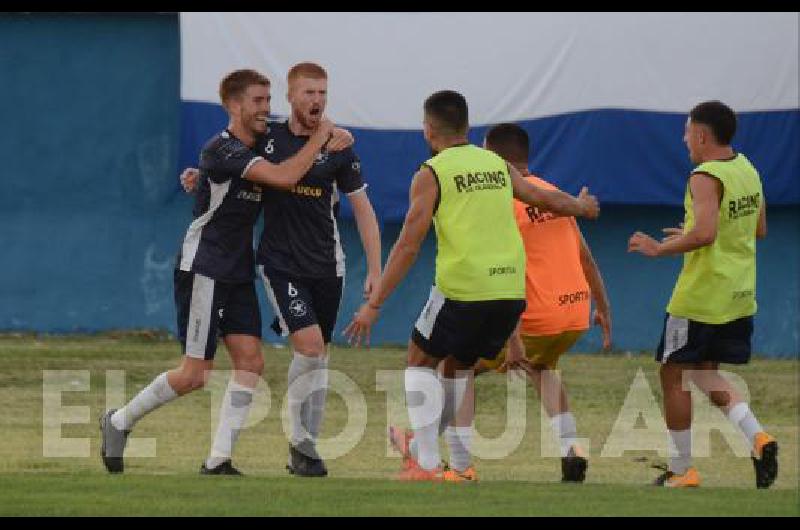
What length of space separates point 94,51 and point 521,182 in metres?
9.68

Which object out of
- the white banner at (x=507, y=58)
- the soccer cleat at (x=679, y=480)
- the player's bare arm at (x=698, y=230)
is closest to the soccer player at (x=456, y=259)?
the player's bare arm at (x=698, y=230)

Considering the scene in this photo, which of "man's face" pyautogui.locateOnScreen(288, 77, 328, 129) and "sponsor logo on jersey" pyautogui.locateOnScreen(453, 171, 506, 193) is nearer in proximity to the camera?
"sponsor logo on jersey" pyautogui.locateOnScreen(453, 171, 506, 193)

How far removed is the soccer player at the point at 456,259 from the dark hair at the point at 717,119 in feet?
3.26

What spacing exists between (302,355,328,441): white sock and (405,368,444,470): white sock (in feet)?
2.36

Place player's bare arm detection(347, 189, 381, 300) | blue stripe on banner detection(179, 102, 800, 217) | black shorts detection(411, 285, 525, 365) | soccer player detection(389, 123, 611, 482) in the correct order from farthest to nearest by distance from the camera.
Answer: blue stripe on banner detection(179, 102, 800, 217), soccer player detection(389, 123, 611, 482), player's bare arm detection(347, 189, 381, 300), black shorts detection(411, 285, 525, 365)

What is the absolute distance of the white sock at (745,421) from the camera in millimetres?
10820

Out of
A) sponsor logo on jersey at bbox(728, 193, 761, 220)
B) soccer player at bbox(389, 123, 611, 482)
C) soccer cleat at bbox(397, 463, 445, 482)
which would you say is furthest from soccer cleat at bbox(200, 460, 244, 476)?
sponsor logo on jersey at bbox(728, 193, 761, 220)

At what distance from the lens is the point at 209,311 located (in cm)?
1066

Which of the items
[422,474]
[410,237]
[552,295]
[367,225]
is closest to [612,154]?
[552,295]

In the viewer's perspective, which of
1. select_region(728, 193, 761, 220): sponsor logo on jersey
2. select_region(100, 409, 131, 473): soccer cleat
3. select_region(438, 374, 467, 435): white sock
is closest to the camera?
select_region(438, 374, 467, 435): white sock

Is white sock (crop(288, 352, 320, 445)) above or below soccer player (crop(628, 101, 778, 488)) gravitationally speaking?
below

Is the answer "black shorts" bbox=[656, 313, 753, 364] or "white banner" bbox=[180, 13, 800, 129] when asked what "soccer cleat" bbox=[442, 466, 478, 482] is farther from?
"white banner" bbox=[180, 13, 800, 129]

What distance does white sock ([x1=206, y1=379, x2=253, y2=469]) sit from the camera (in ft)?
35.1

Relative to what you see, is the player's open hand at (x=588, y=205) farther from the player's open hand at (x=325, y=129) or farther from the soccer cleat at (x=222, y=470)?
the soccer cleat at (x=222, y=470)
